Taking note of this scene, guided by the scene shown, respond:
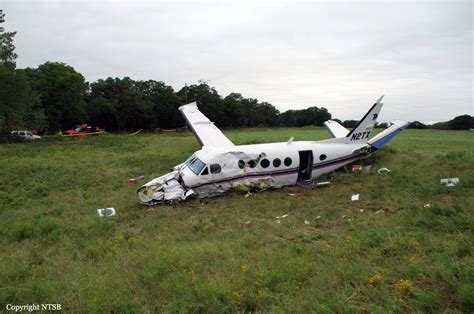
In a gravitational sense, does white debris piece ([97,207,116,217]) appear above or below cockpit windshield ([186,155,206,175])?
below

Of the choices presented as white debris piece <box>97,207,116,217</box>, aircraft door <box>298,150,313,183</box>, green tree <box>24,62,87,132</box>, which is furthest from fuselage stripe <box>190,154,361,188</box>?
green tree <box>24,62,87,132</box>

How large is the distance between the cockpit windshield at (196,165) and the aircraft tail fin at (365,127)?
7707 mm

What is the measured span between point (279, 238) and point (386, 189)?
6.35 metres

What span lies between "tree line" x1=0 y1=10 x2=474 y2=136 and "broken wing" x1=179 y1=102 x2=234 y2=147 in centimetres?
2776

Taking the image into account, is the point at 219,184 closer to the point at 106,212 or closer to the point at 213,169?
the point at 213,169

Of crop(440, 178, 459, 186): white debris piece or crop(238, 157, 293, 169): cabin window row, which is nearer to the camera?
crop(440, 178, 459, 186): white debris piece

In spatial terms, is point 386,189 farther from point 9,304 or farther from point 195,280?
point 9,304

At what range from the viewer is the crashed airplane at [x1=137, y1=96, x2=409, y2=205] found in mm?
13648

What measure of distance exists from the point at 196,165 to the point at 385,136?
10.1 meters

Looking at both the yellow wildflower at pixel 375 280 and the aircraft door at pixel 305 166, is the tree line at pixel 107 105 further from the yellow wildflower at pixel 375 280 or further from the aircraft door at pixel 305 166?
the yellow wildflower at pixel 375 280

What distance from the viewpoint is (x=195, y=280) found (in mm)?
5984

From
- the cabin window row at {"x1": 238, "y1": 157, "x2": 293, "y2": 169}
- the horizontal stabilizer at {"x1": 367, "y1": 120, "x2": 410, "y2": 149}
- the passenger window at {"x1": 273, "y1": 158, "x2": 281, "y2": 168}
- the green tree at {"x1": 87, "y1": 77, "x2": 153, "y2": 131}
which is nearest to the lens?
the cabin window row at {"x1": 238, "y1": 157, "x2": 293, "y2": 169}

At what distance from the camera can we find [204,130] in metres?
18.9

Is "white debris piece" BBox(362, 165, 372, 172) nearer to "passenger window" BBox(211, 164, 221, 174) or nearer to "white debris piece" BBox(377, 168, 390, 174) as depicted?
"white debris piece" BBox(377, 168, 390, 174)
